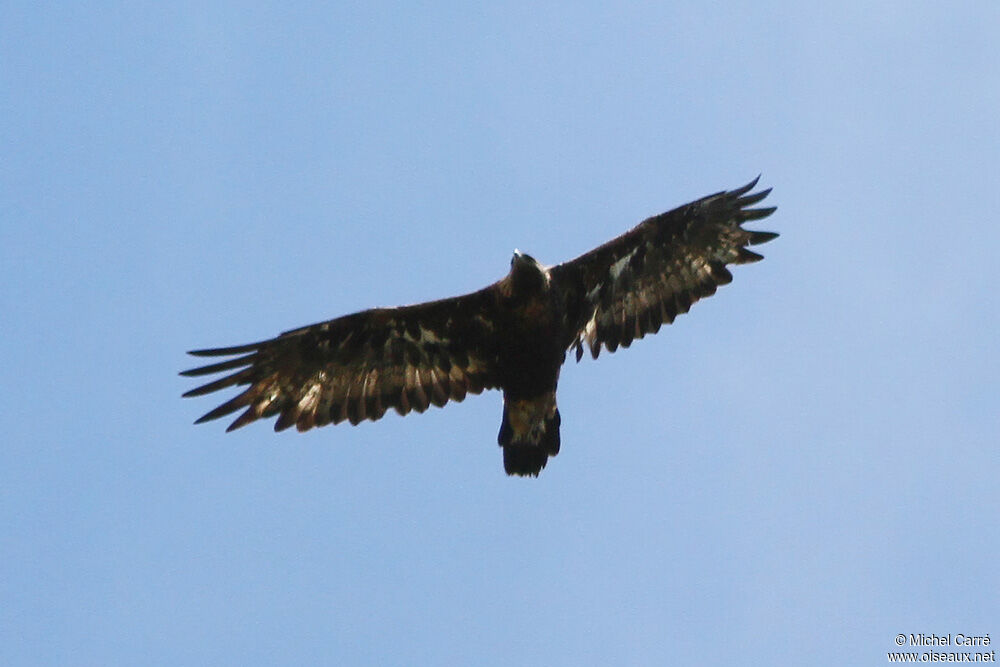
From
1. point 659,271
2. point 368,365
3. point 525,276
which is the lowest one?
point 368,365

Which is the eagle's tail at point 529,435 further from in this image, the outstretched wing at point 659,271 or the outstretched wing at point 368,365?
the outstretched wing at point 659,271

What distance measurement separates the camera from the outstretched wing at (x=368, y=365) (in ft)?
40.4

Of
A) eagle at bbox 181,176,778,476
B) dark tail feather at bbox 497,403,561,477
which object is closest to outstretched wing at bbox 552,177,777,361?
eagle at bbox 181,176,778,476

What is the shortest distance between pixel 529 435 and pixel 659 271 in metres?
2.36

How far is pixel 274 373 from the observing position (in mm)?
12445

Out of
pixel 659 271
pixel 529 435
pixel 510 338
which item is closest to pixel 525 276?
pixel 510 338

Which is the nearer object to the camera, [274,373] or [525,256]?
[525,256]

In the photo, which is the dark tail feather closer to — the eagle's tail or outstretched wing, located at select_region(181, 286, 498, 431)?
the eagle's tail

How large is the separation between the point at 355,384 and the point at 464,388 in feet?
3.82

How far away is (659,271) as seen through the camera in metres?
13.2

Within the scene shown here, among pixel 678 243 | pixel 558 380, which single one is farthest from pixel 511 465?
pixel 678 243

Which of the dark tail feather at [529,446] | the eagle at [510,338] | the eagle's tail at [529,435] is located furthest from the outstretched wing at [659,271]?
the dark tail feather at [529,446]

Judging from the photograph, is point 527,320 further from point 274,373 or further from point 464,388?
point 274,373

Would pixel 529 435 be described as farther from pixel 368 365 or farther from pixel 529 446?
pixel 368 365
